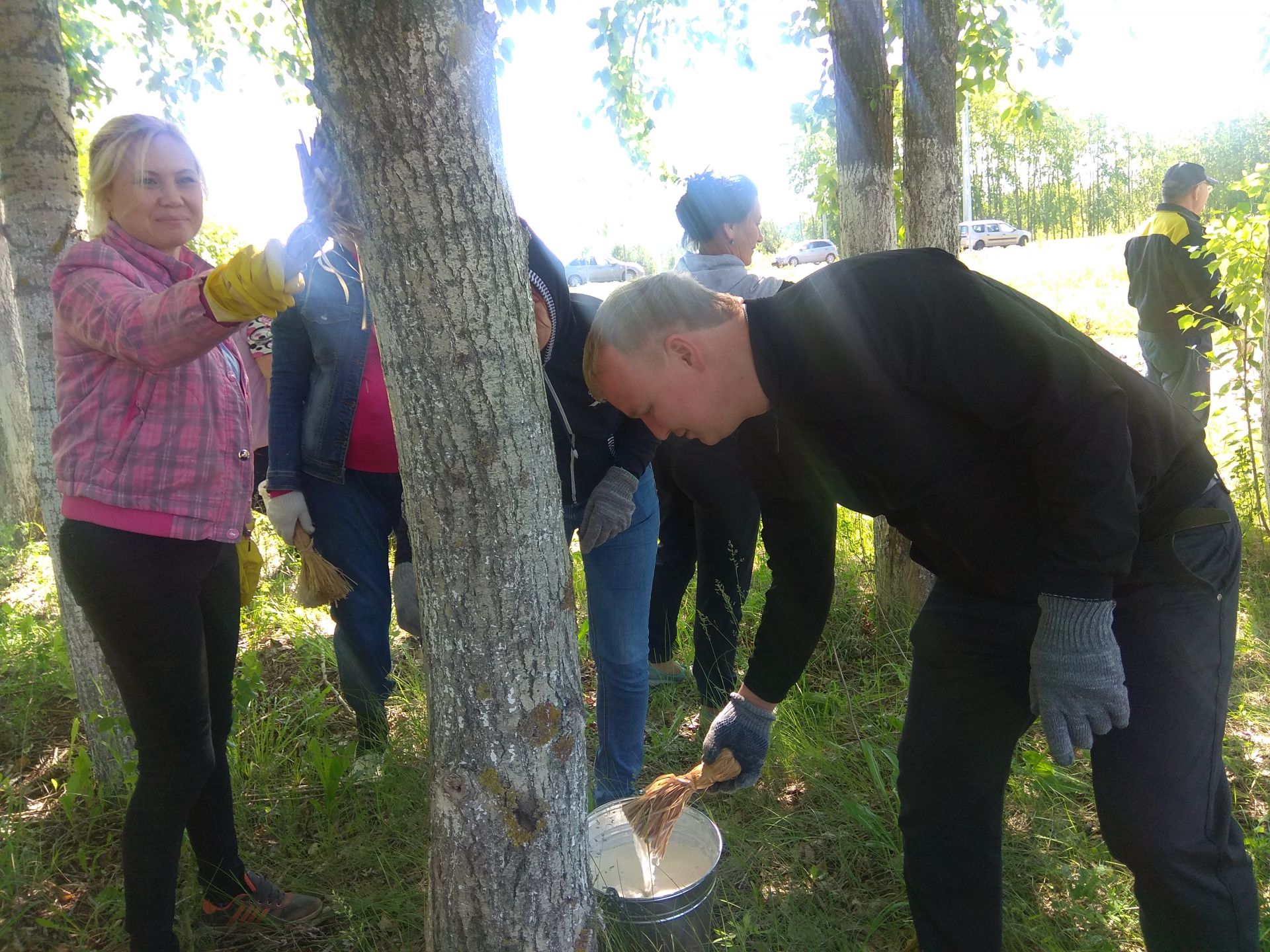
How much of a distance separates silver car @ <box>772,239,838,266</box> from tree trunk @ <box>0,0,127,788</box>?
111 ft

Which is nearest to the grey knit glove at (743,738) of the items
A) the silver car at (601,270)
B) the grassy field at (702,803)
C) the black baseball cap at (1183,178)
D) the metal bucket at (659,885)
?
the metal bucket at (659,885)

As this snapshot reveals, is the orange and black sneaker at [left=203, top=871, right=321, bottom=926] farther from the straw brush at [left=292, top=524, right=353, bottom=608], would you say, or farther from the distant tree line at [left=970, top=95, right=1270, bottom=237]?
the distant tree line at [left=970, top=95, right=1270, bottom=237]

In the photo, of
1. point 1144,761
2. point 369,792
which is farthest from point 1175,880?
point 369,792

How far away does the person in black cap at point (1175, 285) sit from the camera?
17.6 ft

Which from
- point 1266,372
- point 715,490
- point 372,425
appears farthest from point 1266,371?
point 372,425

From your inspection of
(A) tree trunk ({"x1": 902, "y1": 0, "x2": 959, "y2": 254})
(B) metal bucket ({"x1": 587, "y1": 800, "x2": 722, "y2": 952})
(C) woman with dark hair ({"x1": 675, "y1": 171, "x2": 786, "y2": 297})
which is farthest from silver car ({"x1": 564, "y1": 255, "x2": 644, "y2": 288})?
(B) metal bucket ({"x1": 587, "y1": 800, "x2": 722, "y2": 952})

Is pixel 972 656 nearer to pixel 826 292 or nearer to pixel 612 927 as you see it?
pixel 826 292

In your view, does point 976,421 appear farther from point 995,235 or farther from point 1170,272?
point 995,235

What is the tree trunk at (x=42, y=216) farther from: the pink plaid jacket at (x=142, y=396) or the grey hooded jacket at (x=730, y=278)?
the grey hooded jacket at (x=730, y=278)

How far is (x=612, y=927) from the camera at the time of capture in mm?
1855

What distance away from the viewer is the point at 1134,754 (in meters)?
1.47

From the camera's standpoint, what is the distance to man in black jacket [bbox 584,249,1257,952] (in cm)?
142

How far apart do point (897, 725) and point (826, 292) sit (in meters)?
1.73

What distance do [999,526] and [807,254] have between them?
36528mm
